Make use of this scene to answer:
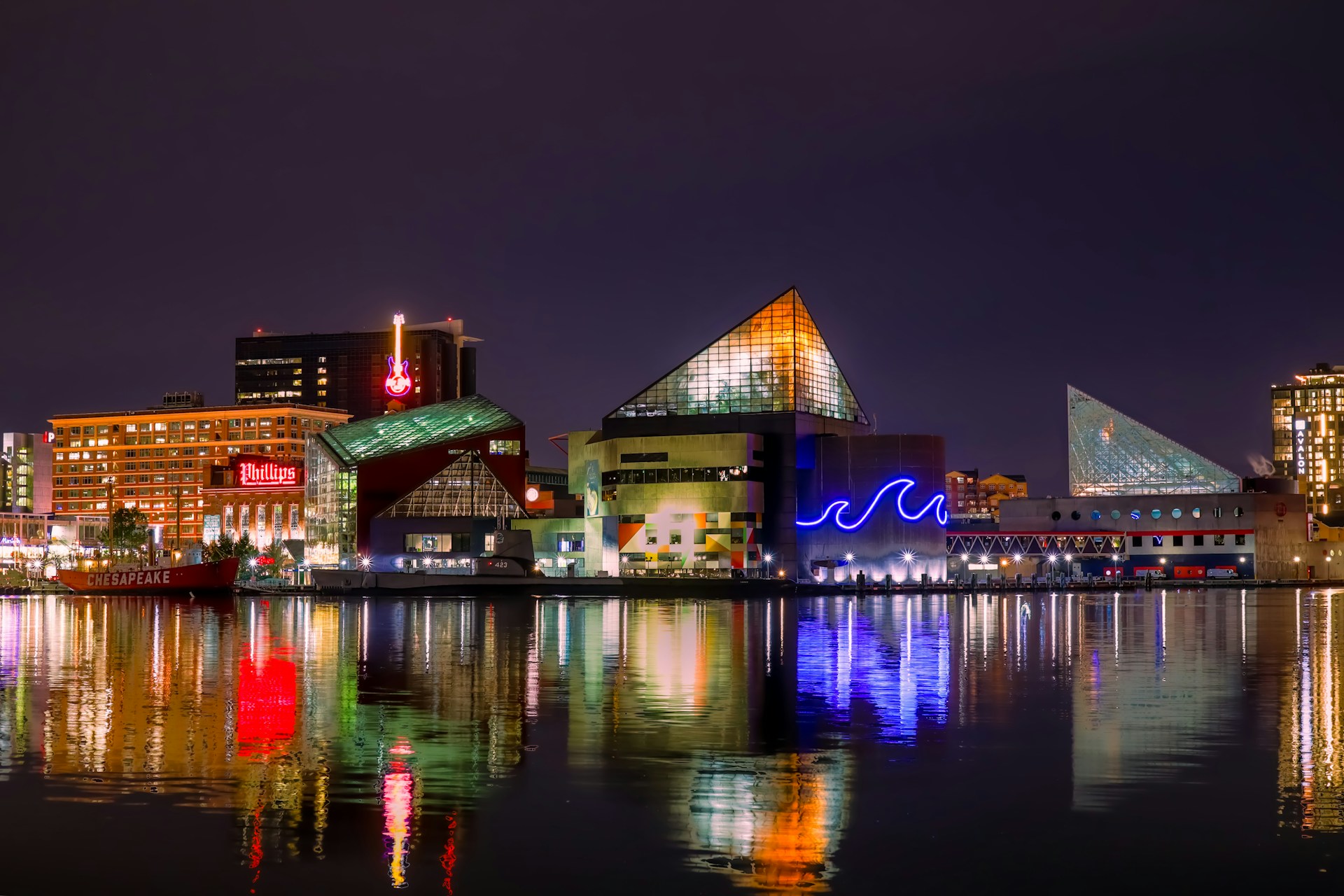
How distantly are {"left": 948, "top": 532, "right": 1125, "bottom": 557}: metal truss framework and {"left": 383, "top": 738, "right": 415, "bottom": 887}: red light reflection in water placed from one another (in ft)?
526

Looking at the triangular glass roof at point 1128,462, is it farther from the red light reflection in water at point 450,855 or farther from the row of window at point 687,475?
the red light reflection in water at point 450,855

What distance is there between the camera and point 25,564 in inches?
7781

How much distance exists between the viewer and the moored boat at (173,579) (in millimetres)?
136750

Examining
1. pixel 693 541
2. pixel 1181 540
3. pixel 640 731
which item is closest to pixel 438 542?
pixel 693 541

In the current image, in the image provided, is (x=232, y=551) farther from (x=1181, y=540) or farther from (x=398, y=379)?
(x=1181, y=540)

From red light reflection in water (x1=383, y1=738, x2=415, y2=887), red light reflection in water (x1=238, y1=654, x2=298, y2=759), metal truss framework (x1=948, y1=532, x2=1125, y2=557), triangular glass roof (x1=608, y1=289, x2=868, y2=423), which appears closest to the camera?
red light reflection in water (x1=383, y1=738, x2=415, y2=887)

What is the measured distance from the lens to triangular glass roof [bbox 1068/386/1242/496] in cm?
18225

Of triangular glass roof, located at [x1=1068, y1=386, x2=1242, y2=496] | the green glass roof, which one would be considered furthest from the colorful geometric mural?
triangular glass roof, located at [x1=1068, y1=386, x2=1242, y2=496]

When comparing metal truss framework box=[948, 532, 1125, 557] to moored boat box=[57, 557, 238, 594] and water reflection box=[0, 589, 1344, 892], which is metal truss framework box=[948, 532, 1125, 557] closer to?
moored boat box=[57, 557, 238, 594]

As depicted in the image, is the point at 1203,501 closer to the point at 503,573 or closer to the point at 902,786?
the point at 503,573

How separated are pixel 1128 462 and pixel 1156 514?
35.5ft

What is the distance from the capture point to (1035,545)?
18312 cm

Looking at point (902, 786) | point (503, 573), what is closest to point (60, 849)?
point (902, 786)

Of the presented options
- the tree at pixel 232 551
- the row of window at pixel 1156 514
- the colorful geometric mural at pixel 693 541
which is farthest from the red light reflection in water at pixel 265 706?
the tree at pixel 232 551
